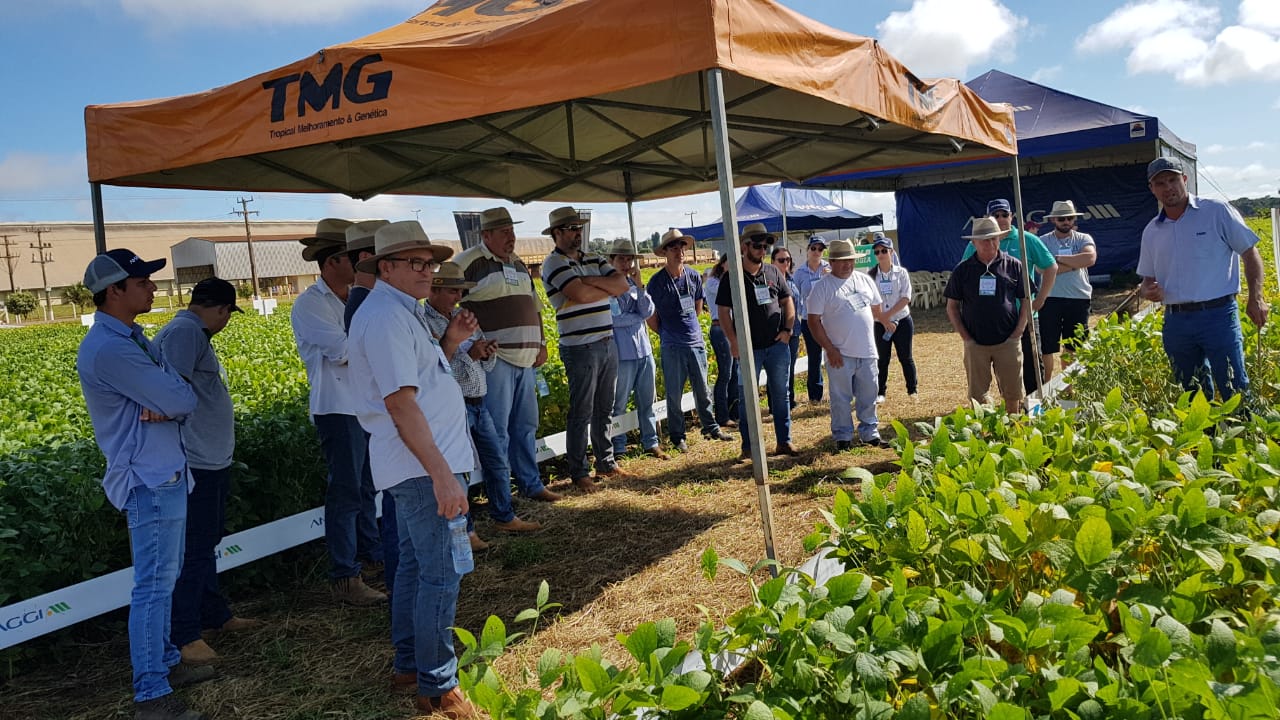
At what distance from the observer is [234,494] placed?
482cm

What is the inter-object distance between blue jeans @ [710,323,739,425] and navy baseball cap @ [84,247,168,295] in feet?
17.0

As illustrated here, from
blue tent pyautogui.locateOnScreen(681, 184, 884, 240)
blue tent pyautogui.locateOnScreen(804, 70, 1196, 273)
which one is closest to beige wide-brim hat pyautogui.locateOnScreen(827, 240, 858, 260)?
blue tent pyautogui.locateOnScreen(804, 70, 1196, 273)

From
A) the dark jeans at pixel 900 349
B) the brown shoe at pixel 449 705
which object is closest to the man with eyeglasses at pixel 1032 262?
the dark jeans at pixel 900 349

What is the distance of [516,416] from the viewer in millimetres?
5949

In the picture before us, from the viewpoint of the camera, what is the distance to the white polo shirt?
2.99 meters

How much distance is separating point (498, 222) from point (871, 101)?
2552 mm

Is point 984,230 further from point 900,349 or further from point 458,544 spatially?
point 458,544

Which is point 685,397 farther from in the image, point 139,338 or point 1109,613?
point 1109,613

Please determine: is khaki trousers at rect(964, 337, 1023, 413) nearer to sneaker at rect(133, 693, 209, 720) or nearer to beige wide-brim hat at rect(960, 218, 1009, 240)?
beige wide-brim hat at rect(960, 218, 1009, 240)

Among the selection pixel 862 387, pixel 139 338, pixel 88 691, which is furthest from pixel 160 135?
pixel 862 387

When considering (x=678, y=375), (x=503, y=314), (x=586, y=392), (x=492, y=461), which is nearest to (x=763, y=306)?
(x=678, y=375)

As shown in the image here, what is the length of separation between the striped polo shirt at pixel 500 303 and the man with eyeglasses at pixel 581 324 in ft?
1.80

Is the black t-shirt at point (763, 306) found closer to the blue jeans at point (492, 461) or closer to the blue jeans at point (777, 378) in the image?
the blue jeans at point (777, 378)

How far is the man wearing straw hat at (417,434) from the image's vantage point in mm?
2988
